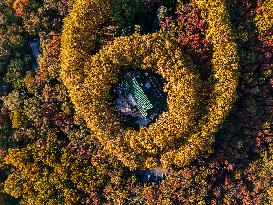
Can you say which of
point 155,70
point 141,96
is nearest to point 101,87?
point 141,96

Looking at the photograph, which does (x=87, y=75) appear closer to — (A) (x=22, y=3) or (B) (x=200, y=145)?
(A) (x=22, y=3)

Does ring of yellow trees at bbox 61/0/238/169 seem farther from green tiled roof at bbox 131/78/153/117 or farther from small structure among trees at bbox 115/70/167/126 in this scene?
green tiled roof at bbox 131/78/153/117

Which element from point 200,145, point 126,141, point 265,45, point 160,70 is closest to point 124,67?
point 160,70

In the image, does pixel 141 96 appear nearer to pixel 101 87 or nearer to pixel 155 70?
pixel 155 70

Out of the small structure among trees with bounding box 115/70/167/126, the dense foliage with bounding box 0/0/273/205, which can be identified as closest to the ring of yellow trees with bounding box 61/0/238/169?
the dense foliage with bounding box 0/0/273/205

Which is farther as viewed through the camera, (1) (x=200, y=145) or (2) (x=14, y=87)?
(2) (x=14, y=87)
